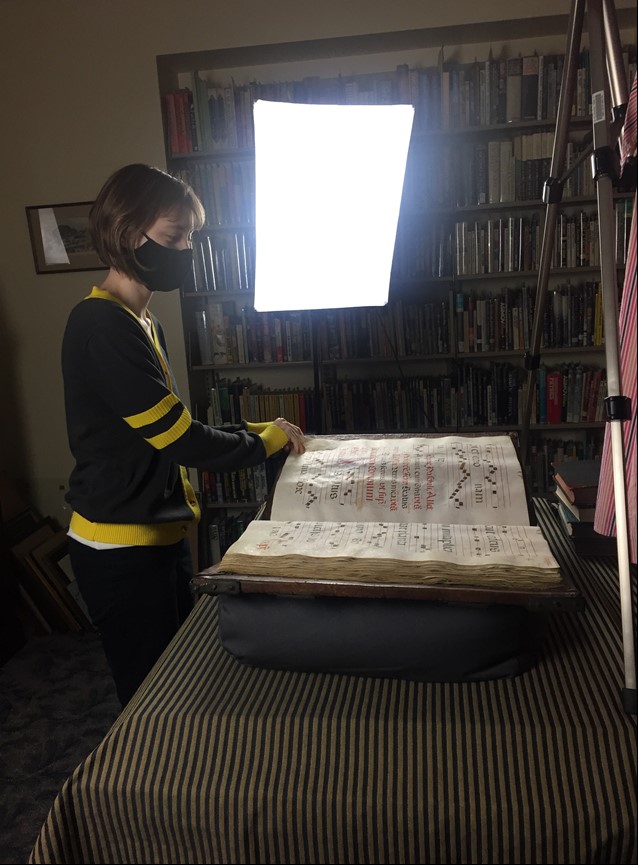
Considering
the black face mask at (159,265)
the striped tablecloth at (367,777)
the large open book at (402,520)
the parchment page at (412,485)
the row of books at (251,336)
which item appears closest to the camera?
the striped tablecloth at (367,777)

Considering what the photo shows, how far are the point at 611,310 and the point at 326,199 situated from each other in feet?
2.91

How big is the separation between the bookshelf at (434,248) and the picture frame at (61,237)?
436mm

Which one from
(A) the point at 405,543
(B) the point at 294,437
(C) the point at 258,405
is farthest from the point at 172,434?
(C) the point at 258,405

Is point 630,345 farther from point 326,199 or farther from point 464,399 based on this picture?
point 464,399

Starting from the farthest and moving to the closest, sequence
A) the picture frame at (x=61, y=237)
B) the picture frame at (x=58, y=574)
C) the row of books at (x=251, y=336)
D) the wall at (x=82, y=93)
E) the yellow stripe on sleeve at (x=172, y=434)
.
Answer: the row of books at (x=251, y=336) < the picture frame at (x=61, y=237) < the picture frame at (x=58, y=574) < the wall at (x=82, y=93) < the yellow stripe on sleeve at (x=172, y=434)

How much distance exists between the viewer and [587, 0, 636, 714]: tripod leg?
0.66m

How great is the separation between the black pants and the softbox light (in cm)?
69

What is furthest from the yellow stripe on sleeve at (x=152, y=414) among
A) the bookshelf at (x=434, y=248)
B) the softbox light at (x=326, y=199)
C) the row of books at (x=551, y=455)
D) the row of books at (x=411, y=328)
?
the row of books at (x=551, y=455)

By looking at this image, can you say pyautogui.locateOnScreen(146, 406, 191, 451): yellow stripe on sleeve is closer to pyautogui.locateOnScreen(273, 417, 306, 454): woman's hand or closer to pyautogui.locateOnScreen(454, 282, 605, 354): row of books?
pyautogui.locateOnScreen(273, 417, 306, 454): woman's hand

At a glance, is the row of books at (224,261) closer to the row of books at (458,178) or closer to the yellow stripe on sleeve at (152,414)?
the row of books at (458,178)

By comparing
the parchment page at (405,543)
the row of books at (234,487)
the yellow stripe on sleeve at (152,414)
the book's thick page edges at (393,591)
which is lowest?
the row of books at (234,487)

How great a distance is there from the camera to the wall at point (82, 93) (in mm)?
2381

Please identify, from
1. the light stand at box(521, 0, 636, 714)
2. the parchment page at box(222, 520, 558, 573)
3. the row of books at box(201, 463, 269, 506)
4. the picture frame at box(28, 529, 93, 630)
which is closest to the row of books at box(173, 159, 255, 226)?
the row of books at box(201, 463, 269, 506)

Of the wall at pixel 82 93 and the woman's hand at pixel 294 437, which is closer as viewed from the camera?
the woman's hand at pixel 294 437
